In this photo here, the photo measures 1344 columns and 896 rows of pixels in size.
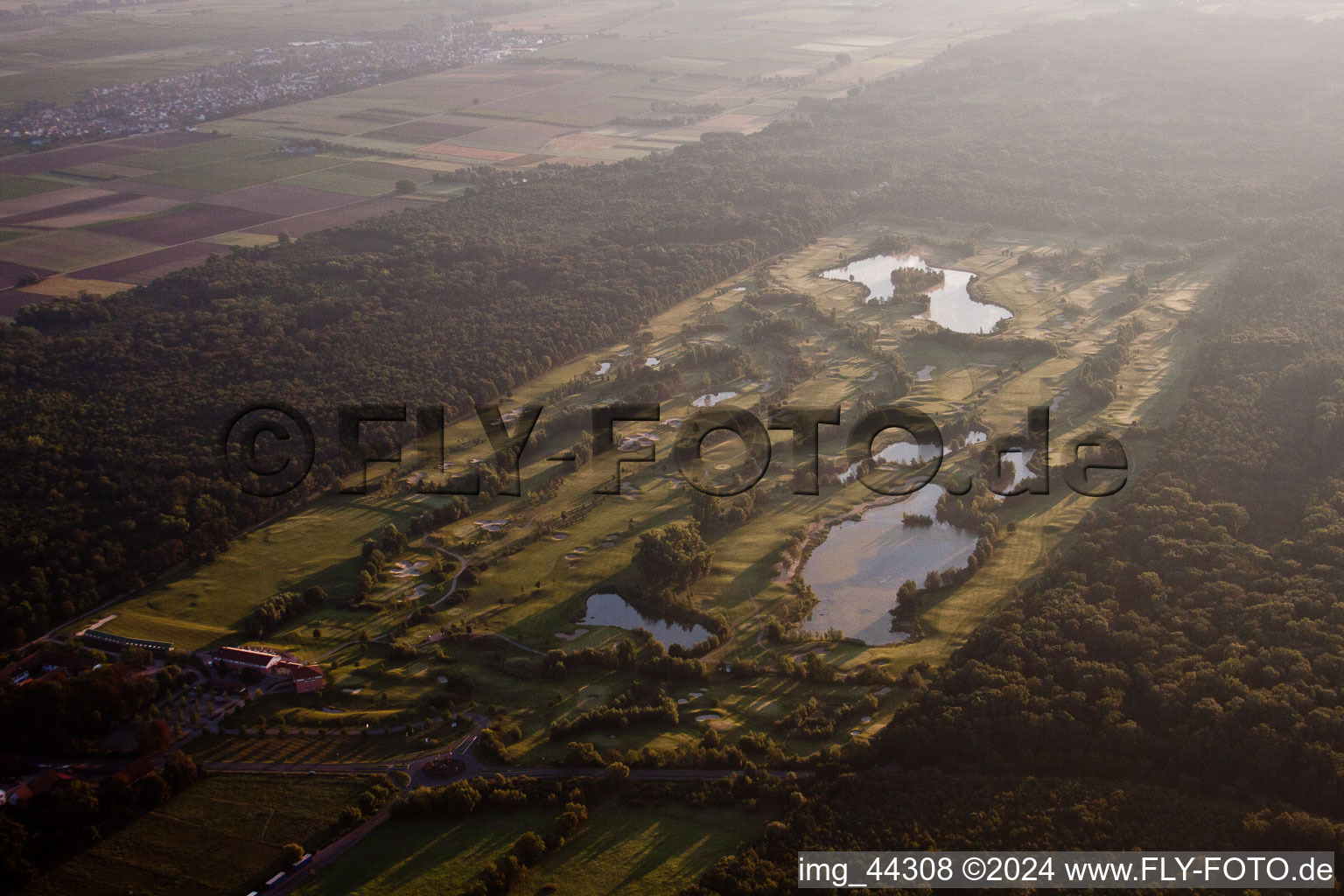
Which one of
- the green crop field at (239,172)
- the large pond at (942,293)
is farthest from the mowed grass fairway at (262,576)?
the green crop field at (239,172)

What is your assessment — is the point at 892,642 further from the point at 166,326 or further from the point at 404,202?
the point at 404,202

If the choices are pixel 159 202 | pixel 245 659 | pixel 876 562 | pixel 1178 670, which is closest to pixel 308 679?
pixel 245 659

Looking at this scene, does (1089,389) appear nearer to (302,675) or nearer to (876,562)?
(876,562)

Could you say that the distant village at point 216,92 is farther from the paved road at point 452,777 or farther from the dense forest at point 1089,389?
the paved road at point 452,777

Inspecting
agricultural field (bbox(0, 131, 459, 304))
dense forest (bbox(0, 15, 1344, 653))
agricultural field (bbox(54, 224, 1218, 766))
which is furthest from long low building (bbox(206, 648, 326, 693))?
agricultural field (bbox(0, 131, 459, 304))

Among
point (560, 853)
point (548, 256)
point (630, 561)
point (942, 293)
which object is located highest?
point (548, 256)
